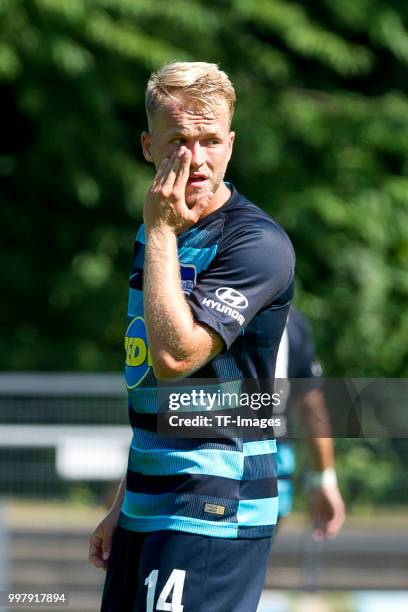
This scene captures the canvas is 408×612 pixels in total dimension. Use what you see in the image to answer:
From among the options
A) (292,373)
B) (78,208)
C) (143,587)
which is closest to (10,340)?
(78,208)

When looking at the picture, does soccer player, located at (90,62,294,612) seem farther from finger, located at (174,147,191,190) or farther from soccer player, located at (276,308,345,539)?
soccer player, located at (276,308,345,539)

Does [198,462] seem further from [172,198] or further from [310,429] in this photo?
[310,429]

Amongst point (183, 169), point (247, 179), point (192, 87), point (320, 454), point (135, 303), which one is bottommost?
point (247, 179)

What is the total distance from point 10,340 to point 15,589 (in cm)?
454

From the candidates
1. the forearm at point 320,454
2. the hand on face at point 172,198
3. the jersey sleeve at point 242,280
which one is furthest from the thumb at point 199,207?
the forearm at point 320,454

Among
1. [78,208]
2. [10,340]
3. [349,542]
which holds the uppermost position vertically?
[349,542]

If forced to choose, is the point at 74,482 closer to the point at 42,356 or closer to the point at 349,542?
the point at 349,542

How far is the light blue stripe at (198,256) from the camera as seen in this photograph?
303 cm

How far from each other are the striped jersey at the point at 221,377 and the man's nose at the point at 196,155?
162mm

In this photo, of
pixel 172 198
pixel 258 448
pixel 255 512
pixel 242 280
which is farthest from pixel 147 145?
pixel 255 512

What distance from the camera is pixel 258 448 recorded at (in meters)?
3.02

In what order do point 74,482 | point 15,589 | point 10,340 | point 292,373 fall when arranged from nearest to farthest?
point 292,373 → point 15,589 → point 74,482 → point 10,340

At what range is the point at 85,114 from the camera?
34.3ft

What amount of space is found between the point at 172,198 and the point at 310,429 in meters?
2.36
